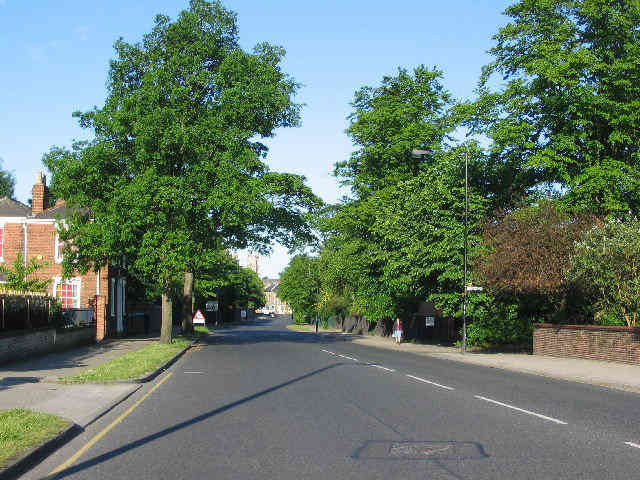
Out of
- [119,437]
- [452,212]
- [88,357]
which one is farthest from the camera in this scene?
[452,212]

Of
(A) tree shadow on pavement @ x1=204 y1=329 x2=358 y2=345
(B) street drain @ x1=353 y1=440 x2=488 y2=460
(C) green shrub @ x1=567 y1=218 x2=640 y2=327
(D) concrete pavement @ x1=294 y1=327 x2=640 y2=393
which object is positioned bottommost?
(A) tree shadow on pavement @ x1=204 y1=329 x2=358 y2=345

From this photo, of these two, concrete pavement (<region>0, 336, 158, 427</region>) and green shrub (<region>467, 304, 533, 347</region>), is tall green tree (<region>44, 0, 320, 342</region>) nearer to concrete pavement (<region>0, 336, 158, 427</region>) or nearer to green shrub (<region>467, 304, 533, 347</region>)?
concrete pavement (<region>0, 336, 158, 427</region>)

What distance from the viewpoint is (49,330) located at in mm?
25078

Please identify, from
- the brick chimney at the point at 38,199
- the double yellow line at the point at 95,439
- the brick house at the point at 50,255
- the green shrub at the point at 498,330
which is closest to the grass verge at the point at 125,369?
the double yellow line at the point at 95,439

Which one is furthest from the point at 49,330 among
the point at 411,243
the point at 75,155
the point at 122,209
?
the point at 411,243

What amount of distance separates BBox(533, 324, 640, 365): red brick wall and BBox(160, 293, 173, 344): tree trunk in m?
16.2

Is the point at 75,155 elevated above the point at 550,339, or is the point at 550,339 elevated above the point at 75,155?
the point at 75,155

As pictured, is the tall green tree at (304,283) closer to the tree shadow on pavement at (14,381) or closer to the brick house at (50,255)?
the brick house at (50,255)

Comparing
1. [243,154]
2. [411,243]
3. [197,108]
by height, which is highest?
[197,108]

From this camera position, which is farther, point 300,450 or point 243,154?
point 243,154

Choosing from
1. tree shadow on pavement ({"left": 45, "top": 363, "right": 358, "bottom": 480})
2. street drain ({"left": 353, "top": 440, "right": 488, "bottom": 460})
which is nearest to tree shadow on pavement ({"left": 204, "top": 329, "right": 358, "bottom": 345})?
tree shadow on pavement ({"left": 45, "top": 363, "right": 358, "bottom": 480})

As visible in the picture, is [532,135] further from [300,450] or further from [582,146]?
[300,450]

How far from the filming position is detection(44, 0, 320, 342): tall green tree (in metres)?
29.4

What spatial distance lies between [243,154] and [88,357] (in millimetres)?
11004
